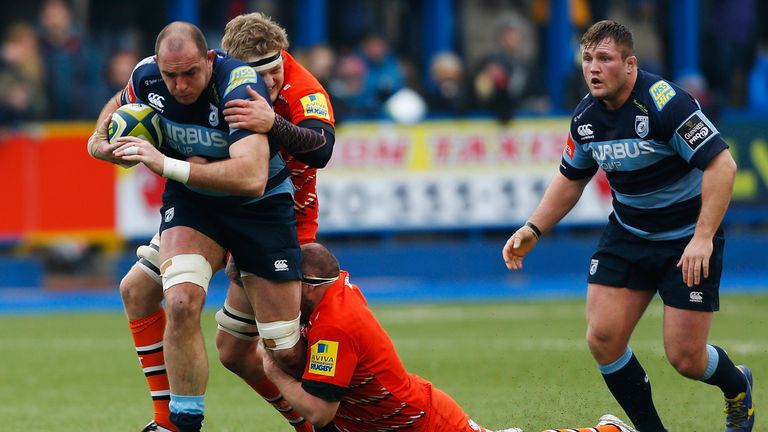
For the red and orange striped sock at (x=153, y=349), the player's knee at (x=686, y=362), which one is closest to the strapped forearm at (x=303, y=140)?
the red and orange striped sock at (x=153, y=349)

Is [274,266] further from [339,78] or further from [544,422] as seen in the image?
[339,78]

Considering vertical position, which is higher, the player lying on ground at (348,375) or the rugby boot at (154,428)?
the player lying on ground at (348,375)

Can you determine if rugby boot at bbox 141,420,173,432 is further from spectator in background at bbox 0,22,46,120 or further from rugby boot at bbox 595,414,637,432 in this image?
spectator in background at bbox 0,22,46,120

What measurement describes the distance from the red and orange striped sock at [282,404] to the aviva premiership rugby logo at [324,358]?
0.89m

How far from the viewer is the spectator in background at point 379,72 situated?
17.1 metres

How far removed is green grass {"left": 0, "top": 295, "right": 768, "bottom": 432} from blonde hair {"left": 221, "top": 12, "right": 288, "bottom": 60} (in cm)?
215

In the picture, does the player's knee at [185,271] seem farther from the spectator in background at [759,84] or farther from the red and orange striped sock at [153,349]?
the spectator in background at [759,84]

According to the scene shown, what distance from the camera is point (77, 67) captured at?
52.3 feet

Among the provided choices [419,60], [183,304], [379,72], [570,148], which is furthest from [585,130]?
[419,60]

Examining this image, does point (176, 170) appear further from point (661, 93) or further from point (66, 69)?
point (66, 69)

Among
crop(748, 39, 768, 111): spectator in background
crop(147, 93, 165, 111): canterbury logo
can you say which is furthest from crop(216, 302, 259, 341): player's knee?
crop(748, 39, 768, 111): spectator in background

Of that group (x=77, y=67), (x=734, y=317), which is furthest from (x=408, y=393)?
(x=77, y=67)

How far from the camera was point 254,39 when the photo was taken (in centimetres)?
694

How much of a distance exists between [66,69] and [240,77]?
983 cm
